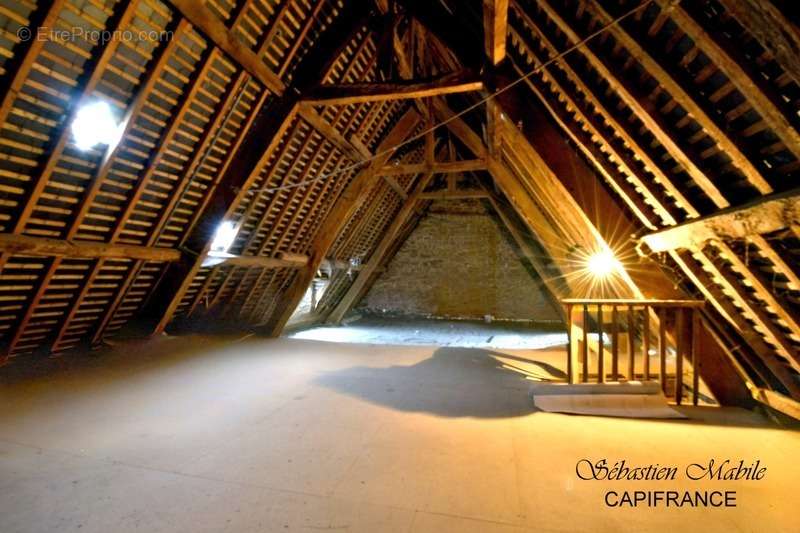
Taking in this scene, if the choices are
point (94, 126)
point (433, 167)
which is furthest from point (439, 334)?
point (94, 126)

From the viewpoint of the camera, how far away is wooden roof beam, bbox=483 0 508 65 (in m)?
2.52

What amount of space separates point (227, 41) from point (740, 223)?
4.14m

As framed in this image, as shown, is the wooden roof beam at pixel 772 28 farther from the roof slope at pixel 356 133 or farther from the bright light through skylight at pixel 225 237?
the bright light through skylight at pixel 225 237

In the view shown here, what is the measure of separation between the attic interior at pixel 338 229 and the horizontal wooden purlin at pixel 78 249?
0.02 m

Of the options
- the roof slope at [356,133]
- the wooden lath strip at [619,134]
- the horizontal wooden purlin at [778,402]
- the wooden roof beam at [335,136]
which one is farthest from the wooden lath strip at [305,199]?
the horizontal wooden purlin at [778,402]

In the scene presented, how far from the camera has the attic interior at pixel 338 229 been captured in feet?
6.19

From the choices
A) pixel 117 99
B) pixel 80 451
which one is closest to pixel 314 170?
pixel 117 99

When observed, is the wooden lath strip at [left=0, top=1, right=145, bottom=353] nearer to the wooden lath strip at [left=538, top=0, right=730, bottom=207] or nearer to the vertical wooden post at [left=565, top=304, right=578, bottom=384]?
the wooden lath strip at [left=538, top=0, right=730, bottom=207]

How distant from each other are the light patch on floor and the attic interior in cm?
A: 189

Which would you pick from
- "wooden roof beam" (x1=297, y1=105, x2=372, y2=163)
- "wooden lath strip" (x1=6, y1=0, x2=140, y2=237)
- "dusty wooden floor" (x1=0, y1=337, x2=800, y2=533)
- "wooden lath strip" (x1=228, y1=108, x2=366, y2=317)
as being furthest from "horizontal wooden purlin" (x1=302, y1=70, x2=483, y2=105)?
"dusty wooden floor" (x1=0, y1=337, x2=800, y2=533)

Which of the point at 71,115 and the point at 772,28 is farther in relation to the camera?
the point at 71,115

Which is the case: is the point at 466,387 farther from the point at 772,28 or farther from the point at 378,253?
the point at 378,253

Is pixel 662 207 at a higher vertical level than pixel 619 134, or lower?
lower

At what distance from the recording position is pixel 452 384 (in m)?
3.96
